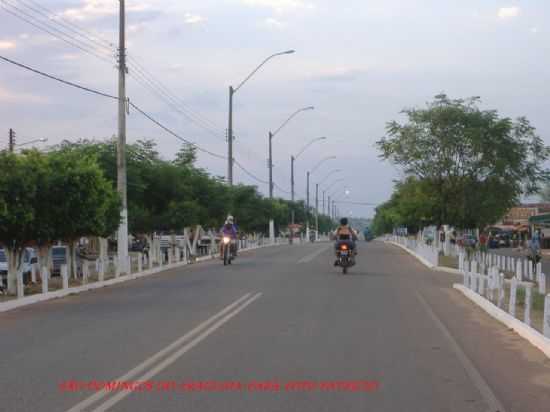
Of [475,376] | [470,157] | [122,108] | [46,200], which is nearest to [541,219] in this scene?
[470,157]

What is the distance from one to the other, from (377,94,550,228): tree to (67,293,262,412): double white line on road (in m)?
22.1

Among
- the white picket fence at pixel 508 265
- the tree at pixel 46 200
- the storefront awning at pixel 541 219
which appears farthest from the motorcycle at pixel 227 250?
the storefront awning at pixel 541 219

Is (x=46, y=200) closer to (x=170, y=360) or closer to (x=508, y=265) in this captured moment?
(x=170, y=360)

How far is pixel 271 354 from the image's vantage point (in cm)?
1268

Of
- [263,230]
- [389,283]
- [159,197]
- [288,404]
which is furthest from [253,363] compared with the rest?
[263,230]

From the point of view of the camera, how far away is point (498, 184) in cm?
3969

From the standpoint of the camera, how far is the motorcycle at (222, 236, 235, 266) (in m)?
37.4

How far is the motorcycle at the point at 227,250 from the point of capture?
123ft

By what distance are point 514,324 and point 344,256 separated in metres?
14.9

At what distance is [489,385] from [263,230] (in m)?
88.1

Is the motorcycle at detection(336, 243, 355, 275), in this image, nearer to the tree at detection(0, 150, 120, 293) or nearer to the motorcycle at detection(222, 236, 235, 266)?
the motorcycle at detection(222, 236, 235, 266)

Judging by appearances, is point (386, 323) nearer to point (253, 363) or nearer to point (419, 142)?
point (253, 363)

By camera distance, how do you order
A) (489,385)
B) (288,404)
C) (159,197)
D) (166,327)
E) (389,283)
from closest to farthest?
(288,404) < (489,385) < (166,327) < (389,283) < (159,197)

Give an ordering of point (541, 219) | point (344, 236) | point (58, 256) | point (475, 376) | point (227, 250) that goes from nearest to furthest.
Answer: point (475, 376) → point (344, 236) → point (227, 250) → point (58, 256) → point (541, 219)
